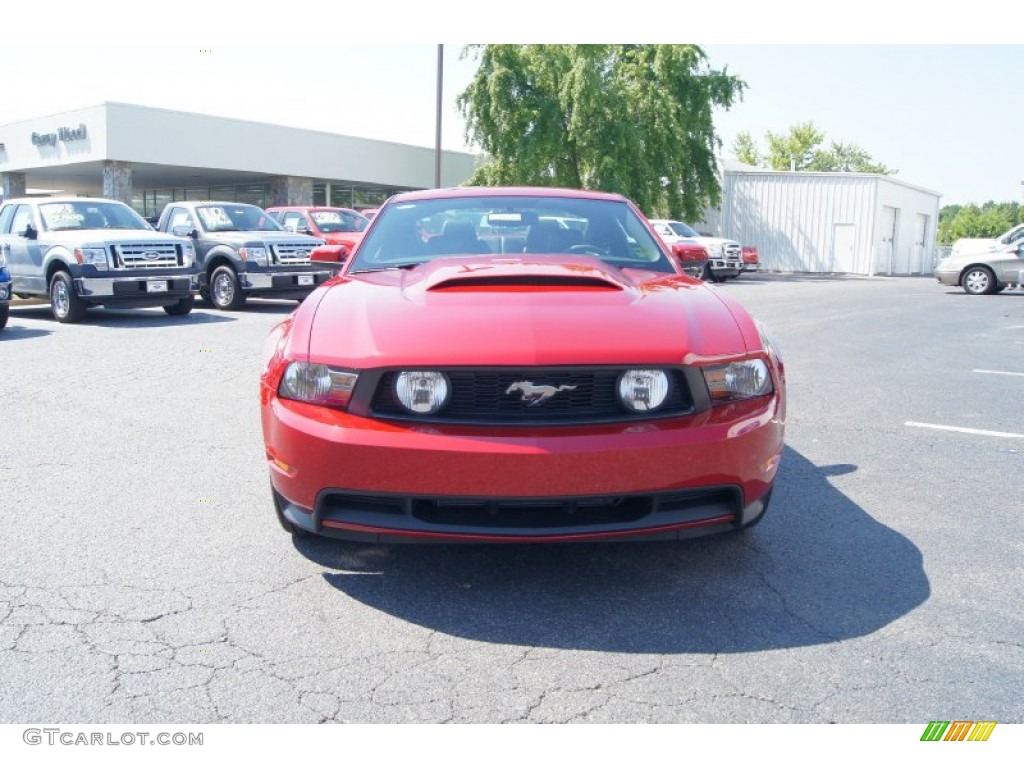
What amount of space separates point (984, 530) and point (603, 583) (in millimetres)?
1856

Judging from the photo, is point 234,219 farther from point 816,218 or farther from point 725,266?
point 816,218

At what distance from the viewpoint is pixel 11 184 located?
42.8 meters

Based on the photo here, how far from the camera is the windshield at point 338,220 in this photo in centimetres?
1778

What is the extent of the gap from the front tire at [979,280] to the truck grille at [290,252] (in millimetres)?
17052

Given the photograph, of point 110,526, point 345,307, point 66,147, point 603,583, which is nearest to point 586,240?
point 345,307

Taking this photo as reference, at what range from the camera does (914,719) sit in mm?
2426

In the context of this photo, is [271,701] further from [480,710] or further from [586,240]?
[586,240]

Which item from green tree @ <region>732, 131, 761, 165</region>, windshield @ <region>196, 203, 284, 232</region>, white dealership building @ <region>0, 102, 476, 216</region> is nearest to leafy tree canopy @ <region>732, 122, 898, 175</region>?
green tree @ <region>732, 131, 761, 165</region>

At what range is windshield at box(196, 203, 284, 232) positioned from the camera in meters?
15.3

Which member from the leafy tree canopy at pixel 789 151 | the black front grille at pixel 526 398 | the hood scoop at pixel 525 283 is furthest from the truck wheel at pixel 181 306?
the leafy tree canopy at pixel 789 151

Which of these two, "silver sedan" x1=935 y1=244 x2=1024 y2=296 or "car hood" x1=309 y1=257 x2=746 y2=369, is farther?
"silver sedan" x1=935 y1=244 x2=1024 y2=296

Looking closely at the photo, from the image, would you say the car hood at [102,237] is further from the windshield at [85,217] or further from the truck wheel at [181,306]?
the truck wheel at [181,306]

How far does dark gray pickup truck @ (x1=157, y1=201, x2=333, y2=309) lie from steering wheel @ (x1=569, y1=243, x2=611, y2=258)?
399 inches

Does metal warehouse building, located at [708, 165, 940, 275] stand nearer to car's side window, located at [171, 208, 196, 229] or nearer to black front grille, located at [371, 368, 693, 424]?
car's side window, located at [171, 208, 196, 229]
